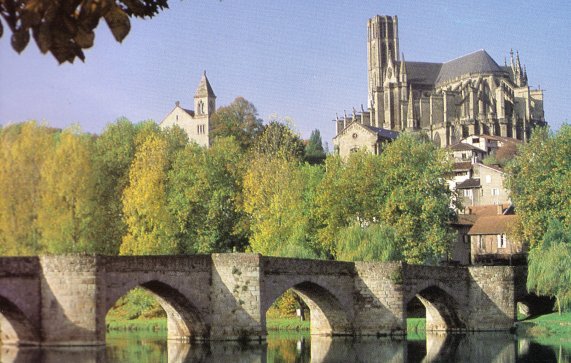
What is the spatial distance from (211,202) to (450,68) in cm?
8730

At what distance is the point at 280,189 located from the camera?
66.8m

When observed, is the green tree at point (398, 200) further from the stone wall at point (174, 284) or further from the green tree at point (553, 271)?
the stone wall at point (174, 284)

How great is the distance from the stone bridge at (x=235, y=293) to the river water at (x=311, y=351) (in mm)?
941

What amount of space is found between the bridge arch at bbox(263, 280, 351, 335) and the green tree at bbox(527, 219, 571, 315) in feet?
33.1

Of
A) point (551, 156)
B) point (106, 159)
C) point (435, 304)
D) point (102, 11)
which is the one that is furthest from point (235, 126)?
point (102, 11)

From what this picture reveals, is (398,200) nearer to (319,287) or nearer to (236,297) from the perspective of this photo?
(319,287)

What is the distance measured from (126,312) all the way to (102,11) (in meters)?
53.3

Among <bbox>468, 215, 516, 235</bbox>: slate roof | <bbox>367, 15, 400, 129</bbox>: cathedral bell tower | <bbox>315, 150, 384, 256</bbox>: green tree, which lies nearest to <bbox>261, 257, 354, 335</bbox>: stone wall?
<bbox>315, 150, 384, 256</bbox>: green tree

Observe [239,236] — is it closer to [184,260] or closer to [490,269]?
[490,269]

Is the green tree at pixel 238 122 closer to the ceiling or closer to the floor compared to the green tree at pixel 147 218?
closer to the ceiling

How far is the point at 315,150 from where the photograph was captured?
439ft

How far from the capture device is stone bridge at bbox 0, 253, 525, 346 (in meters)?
37.8

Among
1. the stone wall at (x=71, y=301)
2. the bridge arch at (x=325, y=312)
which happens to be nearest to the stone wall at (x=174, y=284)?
the stone wall at (x=71, y=301)

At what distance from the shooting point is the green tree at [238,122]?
383ft
